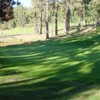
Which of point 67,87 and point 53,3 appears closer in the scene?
point 67,87

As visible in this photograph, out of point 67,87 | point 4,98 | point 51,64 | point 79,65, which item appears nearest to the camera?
point 4,98

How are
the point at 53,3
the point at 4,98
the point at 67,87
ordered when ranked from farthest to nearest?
the point at 53,3 → the point at 67,87 → the point at 4,98

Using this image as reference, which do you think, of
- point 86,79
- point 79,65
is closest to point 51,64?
point 79,65

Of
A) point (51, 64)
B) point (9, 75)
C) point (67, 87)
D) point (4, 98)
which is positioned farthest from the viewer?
point (51, 64)

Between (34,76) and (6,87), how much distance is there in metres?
3.27

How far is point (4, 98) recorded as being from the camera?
1273 cm

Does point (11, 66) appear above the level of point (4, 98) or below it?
below

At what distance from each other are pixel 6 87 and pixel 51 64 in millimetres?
7896

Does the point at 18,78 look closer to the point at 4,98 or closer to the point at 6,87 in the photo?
the point at 6,87

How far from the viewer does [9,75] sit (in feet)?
64.1

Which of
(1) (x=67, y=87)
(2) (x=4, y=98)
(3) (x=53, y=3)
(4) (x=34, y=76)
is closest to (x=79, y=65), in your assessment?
(4) (x=34, y=76)

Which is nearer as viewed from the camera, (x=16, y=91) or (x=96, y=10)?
(x=16, y=91)

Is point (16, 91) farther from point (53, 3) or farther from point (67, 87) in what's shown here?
point (53, 3)

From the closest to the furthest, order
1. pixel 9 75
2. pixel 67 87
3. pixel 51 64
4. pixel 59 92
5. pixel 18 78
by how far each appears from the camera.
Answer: pixel 59 92, pixel 67 87, pixel 18 78, pixel 9 75, pixel 51 64
